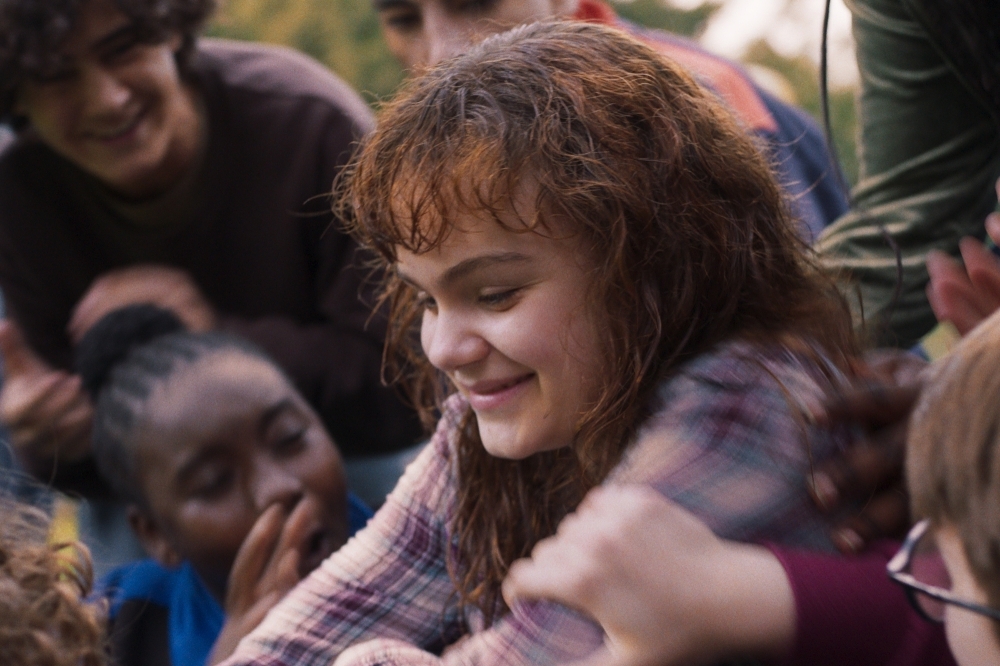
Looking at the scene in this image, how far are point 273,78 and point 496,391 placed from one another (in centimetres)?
123

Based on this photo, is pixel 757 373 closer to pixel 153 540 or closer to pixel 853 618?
pixel 853 618

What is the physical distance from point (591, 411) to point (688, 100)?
0.35 meters

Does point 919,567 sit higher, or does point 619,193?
point 619,193

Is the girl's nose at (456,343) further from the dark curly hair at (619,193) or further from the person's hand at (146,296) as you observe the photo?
the person's hand at (146,296)

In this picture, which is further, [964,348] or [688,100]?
[688,100]

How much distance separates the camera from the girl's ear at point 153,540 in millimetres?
2033

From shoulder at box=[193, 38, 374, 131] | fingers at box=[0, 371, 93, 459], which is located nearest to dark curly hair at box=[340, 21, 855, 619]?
shoulder at box=[193, 38, 374, 131]

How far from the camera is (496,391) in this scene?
130 centimetres

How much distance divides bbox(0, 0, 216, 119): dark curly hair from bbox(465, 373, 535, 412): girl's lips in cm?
121

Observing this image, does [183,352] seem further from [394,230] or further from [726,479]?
[726,479]

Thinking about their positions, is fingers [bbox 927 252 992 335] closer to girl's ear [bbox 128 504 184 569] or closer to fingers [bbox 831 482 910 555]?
fingers [bbox 831 482 910 555]

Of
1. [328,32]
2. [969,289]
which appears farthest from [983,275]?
[328,32]

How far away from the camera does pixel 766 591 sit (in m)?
0.99

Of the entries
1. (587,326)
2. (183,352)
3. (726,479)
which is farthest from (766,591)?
(183,352)
